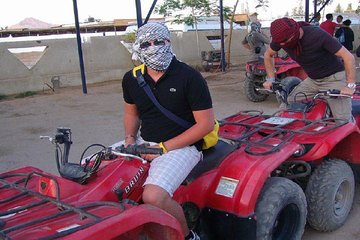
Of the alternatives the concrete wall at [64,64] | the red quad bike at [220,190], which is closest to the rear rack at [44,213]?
the red quad bike at [220,190]

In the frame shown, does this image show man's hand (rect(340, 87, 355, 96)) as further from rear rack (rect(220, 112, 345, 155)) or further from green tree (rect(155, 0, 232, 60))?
green tree (rect(155, 0, 232, 60))

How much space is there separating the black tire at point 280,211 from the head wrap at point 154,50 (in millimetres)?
1110

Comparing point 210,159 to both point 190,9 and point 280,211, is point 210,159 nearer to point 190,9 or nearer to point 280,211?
point 280,211

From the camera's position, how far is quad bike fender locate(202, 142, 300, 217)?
286 centimetres

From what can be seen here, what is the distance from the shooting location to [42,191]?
102 inches

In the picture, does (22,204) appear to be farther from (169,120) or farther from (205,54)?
(205,54)

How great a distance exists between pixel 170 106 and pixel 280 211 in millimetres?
1056

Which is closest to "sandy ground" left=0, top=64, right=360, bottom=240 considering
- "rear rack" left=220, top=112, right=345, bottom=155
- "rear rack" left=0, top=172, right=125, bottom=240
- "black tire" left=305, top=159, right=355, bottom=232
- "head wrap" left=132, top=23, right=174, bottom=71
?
"black tire" left=305, top=159, right=355, bottom=232

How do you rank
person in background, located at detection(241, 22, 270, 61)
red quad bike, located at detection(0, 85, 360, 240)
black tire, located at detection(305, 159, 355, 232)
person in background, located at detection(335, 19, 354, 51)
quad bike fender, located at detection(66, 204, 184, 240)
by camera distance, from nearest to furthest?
1. quad bike fender, located at detection(66, 204, 184, 240)
2. red quad bike, located at detection(0, 85, 360, 240)
3. black tire, located at detection(305, 159, 355, 232)
4. person in background, located at detection(241, 22, 270, 61)
5. person in background, located at detection(335, 19, 354, 51)

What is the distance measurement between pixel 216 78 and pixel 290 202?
11822mm

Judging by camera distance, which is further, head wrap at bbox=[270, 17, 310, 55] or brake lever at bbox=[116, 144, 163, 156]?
head wrap at bbox=[270, 17, 310, 55]

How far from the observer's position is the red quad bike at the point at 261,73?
31.0 ft

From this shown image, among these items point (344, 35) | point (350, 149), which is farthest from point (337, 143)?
point (344, 35)

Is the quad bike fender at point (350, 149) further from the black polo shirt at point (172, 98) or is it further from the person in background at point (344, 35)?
the person in background at point (344, 35)
